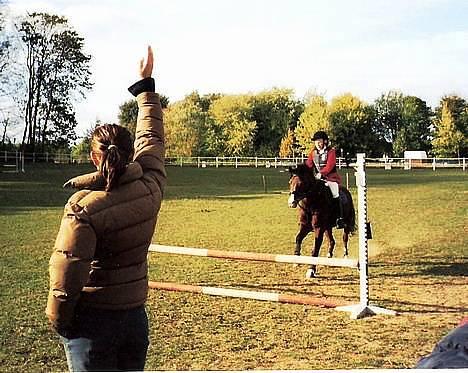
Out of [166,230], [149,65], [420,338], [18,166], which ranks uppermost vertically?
[149,65]

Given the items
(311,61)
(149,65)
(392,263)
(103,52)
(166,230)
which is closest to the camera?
(149,65)

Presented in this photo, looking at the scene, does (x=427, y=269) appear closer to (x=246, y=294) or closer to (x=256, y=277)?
(x=256, y=277)

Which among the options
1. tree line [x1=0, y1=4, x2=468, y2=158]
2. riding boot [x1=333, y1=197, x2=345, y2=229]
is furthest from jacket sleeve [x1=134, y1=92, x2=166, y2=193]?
riding boot [x1=333, y1=197, x2=345, y2=229]

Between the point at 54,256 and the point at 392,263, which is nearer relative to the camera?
the point at 54,256

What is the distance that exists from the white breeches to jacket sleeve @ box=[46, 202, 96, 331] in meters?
2.30

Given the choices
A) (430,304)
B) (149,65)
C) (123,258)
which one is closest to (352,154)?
(430,304)

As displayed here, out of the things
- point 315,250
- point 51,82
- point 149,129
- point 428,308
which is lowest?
point 428,308

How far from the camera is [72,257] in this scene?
4.26 ft

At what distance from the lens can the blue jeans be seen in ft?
4.54

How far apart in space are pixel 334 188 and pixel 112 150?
235 cm

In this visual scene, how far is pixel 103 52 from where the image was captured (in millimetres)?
2463

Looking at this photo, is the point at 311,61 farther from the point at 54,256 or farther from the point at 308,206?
the point at 54,256

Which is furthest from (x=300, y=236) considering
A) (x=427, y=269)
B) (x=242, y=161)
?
(x=242, y=161)

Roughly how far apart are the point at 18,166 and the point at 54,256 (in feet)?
4.47
